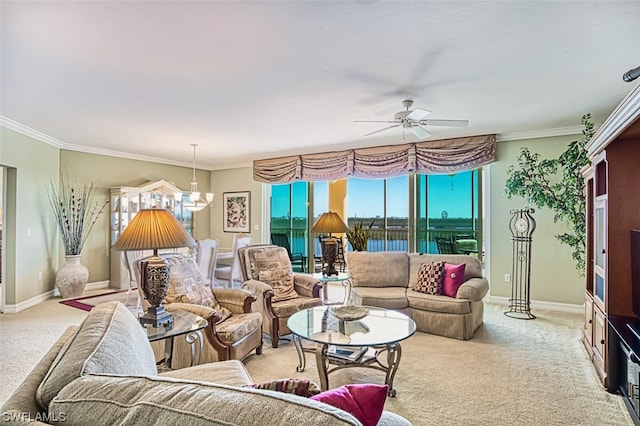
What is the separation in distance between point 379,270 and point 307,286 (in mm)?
1028

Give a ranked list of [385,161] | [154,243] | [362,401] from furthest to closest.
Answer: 1. [385,161]
2. [154,243]
3. [362,401]

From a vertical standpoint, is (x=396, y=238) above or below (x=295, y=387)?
above

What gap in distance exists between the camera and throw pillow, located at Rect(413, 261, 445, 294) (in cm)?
423

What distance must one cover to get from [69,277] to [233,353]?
4.04 m

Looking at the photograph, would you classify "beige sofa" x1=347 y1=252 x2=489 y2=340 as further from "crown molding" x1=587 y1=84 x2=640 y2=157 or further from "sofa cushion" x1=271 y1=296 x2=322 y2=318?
"crown molding" x1=587 y1=84 x2=640 y2=157

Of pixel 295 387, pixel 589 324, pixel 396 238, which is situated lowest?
pixel 589 324

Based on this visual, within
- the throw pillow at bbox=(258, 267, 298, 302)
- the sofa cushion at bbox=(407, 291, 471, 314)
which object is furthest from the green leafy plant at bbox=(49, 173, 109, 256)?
the sofa cushion at bbox=(407, 291, 471, 314)

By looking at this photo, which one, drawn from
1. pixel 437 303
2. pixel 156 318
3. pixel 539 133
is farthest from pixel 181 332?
pixel 539 133

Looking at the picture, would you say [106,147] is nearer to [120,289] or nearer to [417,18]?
[120,289]

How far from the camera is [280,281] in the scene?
13.4ft

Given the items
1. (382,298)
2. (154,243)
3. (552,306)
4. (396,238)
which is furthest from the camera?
(396,238)

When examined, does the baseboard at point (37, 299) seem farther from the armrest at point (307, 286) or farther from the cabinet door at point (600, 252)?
the cabinet door at point (600, 252)

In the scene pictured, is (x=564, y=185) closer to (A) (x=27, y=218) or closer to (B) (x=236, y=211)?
(B) (x=236, y=211)

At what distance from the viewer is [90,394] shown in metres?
0.95
